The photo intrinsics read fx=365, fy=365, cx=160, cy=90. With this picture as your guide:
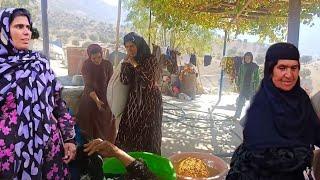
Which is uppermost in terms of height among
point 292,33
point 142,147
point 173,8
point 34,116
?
point 173,8

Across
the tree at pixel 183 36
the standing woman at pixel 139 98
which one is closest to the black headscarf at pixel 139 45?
the standing woman at pixel 139 98

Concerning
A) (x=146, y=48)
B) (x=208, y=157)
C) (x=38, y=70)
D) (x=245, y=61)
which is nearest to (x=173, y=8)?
(x=245, y=61)

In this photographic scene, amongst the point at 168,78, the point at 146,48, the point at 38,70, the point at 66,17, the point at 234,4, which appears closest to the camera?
the point at 38,70

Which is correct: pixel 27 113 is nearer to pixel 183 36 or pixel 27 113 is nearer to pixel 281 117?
pixel 281 117

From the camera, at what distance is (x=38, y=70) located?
2150 mm

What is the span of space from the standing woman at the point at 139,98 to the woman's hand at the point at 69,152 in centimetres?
129

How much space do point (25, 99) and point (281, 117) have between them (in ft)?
4.81

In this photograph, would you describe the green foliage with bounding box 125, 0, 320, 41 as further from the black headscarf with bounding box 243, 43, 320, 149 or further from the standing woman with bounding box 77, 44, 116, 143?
the black headscarf with bounding box 243, 43, 320, 149

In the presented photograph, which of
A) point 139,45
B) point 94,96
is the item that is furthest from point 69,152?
point 94,96

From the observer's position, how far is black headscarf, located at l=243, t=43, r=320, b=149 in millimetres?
2098

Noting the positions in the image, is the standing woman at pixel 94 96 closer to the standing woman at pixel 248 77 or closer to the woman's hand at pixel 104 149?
the woman's hand at pixel 104 149

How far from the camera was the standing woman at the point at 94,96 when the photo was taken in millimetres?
4527

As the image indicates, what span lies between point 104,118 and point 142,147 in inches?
43.9

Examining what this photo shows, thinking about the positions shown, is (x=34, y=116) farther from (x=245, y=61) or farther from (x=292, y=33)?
(x=245, y=61)
